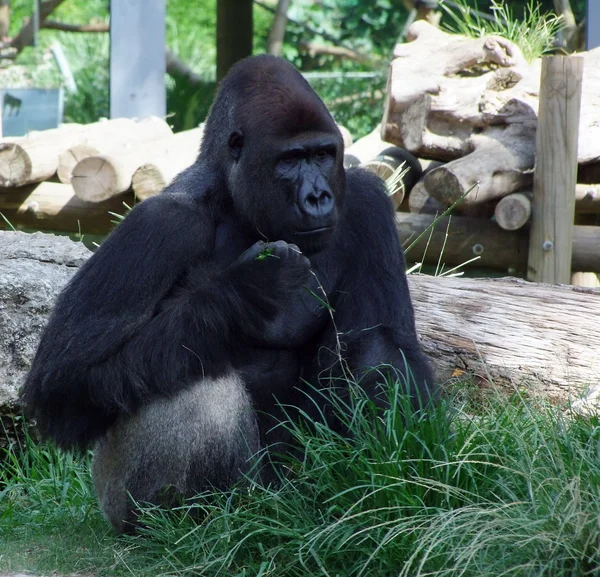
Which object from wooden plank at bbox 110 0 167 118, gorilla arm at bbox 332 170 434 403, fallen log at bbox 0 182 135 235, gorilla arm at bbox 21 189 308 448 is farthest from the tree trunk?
gorilla arm at bbox 21 189 308 448

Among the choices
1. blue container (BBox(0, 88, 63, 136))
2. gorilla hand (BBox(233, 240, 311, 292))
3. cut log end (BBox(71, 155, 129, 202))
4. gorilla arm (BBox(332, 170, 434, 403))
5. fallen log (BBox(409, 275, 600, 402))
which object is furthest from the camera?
blue container (BBox(0, 88, 63, 136))

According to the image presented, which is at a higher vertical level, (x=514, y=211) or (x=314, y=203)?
(x=314, y=203)

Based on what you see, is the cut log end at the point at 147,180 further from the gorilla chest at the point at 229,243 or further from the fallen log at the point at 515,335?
the gorilla chest at the point at 229,243

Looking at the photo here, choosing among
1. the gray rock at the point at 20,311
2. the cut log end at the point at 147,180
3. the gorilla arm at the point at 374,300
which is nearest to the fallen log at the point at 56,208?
the cut log end at the point at 147,180

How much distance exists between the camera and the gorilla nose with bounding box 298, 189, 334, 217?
274cm

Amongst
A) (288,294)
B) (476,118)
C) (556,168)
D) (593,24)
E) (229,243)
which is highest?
(593,24)

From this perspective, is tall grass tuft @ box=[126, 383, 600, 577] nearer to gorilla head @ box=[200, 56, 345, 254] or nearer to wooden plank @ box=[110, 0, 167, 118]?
gorilla head @ box=[200, 56, 345, 254]

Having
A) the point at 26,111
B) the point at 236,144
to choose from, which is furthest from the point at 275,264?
the point at 26,111

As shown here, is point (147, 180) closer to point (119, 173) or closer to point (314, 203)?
point (119, 173)

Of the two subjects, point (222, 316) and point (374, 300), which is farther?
point (374, 300)

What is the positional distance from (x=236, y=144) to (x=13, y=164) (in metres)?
3.77

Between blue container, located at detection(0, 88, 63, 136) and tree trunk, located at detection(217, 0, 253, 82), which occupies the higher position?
tree trunk, located at detection(217, 0, 253, 82)

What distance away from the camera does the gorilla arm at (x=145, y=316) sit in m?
2.69

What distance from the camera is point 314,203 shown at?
2.75m
